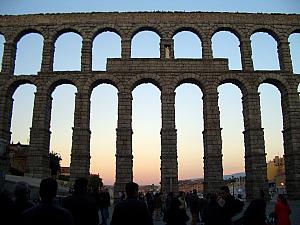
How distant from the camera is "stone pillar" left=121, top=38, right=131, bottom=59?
2841cm

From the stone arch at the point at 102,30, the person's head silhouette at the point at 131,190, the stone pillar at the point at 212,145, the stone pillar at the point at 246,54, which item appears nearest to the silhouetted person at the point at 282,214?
the person's head silhouette at the point at 131,190

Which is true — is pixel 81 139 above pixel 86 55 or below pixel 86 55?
below

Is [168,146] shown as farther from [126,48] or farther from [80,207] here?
Result: [80,207]

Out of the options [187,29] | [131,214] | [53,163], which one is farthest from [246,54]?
[53,163]

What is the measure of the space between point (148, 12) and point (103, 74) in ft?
21.6

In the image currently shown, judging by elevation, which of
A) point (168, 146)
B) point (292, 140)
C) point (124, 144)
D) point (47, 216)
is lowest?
point (47, 216)

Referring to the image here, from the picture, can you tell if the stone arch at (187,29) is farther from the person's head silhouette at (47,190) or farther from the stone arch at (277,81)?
the person's head silhouette at (47,190)

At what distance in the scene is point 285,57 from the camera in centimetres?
2861

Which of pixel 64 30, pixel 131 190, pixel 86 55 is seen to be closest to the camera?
pixel 131 190

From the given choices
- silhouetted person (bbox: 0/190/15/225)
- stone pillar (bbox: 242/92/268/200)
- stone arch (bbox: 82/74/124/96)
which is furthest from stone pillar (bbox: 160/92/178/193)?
silhouetted person (bbox: 0/190/15/225)

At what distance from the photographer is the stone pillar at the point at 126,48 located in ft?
93.2

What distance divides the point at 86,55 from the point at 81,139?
23.5 feet

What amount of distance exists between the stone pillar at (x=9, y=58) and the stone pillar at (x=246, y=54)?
19378 mm

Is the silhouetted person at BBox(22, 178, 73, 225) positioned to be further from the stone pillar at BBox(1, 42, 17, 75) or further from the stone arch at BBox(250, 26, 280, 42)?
the stone arch at BBox(250, 26, 280, 42)
